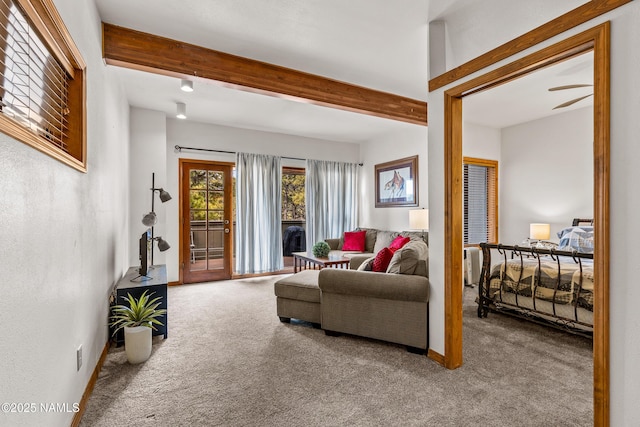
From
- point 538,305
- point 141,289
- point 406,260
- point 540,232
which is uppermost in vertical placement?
point 540,232

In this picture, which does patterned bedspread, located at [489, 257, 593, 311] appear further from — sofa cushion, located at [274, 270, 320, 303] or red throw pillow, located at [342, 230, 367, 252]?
red throw pillow, located at [342, 230, 367, 252]

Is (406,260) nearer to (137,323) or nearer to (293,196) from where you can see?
(137,323)

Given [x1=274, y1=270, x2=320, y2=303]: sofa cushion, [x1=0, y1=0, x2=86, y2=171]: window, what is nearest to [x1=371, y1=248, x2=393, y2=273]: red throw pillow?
[x1=274, y1=270, x2=320, y2=303]: sofa cushion

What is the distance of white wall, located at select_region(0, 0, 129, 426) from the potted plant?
0.52 ft

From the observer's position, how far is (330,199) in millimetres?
6461

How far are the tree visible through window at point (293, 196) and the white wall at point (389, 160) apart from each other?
128cm

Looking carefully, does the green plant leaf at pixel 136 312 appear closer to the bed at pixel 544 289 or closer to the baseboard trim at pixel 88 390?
the baseboard trim at pixel 88 390

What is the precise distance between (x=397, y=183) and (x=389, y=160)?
1.67ft

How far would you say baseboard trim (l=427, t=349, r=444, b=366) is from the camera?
246 cm

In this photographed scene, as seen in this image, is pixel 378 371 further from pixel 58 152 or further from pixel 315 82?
pixel 315 82

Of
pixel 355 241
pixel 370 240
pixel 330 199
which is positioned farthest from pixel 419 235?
pixel 330 199

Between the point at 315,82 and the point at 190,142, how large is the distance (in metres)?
2.67

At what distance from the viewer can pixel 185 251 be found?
5309 millimetres

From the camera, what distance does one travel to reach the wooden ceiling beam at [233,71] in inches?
107
